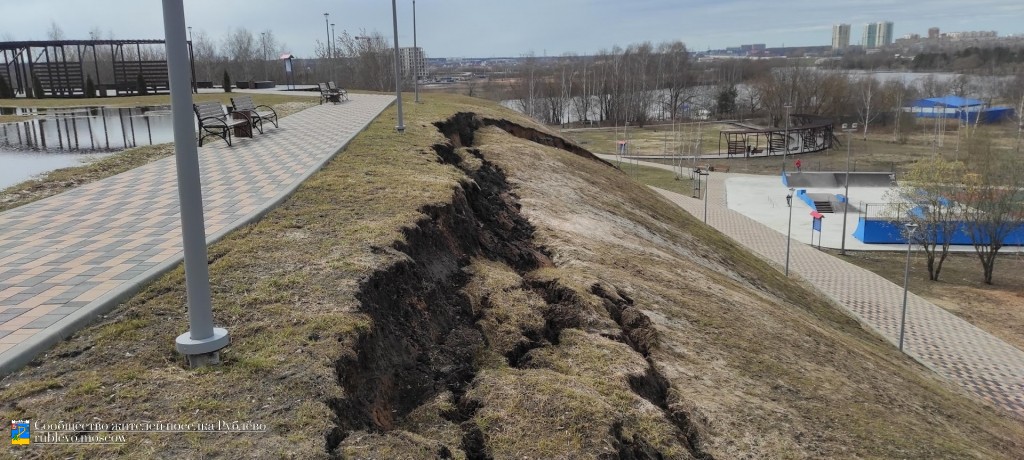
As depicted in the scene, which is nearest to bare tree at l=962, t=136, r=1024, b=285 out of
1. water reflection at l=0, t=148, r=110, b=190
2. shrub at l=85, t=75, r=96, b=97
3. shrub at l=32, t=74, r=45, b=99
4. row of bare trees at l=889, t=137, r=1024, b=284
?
row of bare trees at l=889, t=137, r=1024, b=284

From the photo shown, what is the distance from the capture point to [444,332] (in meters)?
5.46

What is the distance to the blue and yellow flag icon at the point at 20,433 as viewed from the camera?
2955mm

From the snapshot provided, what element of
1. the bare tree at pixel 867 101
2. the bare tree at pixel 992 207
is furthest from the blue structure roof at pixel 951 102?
the bare tree at pixel 992 207

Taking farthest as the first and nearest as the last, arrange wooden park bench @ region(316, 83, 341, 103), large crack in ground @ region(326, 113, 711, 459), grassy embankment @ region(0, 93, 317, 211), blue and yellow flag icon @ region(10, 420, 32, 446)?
wooden park bench @ region(316, 83, 341, 103) < grassy embankment @ region(0, 93, 317, 211) < large crack in ground @ region(326, 113, 711, 459) < blue and yellow flag icon @ region(10, 420, 32, 446)

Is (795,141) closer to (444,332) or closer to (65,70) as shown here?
(65,70)

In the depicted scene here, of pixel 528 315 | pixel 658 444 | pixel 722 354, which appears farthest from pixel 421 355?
pixel 722 354

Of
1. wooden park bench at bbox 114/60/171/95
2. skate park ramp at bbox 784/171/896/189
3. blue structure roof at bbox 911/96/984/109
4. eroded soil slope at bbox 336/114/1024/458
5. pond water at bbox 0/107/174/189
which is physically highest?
wooden park bench at bbox 114/60/171/95

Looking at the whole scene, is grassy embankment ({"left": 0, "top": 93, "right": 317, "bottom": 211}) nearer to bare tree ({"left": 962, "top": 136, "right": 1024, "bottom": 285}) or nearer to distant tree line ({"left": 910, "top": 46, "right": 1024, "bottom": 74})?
bare tree ({"left": 962, "top": 136, "right": 1024, "bottom": 285})

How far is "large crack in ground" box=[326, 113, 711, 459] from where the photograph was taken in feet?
13.3

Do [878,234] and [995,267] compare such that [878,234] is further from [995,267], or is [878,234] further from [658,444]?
[658,444]

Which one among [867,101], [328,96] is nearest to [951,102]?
[867,101]

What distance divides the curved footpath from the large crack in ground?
1259cm

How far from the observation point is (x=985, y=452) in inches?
272

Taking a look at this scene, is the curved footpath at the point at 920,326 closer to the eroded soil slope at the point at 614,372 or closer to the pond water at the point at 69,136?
the eroded soil slope at the point at 614,372
